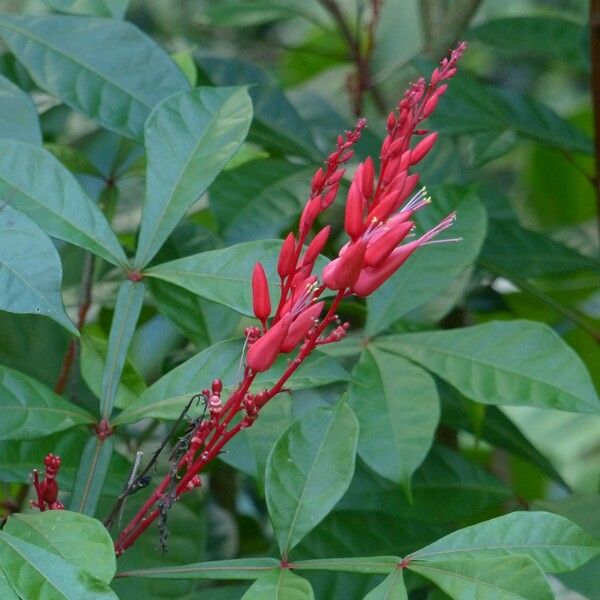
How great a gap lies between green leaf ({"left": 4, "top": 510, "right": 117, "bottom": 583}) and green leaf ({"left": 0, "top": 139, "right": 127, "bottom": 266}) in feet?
0.65

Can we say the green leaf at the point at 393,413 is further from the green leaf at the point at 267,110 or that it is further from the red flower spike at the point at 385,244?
the green leaf at the point at 267,110

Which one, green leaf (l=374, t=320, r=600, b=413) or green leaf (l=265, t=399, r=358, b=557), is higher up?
green leaf (l=265, t=399, r=358, b=557)

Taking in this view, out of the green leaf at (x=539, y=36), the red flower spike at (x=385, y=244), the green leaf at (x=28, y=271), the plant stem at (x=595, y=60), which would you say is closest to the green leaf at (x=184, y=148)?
the green leaf at (x=28, y=271)

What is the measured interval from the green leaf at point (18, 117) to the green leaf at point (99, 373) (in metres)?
0.15

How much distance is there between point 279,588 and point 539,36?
0.93 meters

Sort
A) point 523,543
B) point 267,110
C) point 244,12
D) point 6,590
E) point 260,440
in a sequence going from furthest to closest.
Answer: point 244,12
point 267,110
point 260,440
point 523,543
point 6,590

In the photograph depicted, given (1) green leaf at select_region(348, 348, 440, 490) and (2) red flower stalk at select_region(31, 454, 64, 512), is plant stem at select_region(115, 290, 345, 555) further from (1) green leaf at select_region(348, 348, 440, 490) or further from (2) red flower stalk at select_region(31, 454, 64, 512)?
(1) green leaf at select_region(348, 348, 440, 490)

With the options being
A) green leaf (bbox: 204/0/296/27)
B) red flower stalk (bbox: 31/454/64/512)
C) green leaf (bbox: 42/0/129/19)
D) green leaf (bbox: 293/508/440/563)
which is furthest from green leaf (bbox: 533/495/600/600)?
green leaf (bbox: 204/0/296/27)

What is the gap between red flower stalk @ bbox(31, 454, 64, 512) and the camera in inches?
23.4

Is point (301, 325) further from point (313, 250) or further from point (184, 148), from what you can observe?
point (184, 148)

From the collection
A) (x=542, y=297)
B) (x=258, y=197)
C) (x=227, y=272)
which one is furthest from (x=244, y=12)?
(x=227, y=272)

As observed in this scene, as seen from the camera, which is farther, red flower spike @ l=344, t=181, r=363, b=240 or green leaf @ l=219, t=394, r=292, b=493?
green leaf @ l=219, t=394, r=292, b=493

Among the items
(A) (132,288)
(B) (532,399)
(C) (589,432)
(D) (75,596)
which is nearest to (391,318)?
(B) (532,399)

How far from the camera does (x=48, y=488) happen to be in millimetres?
599
